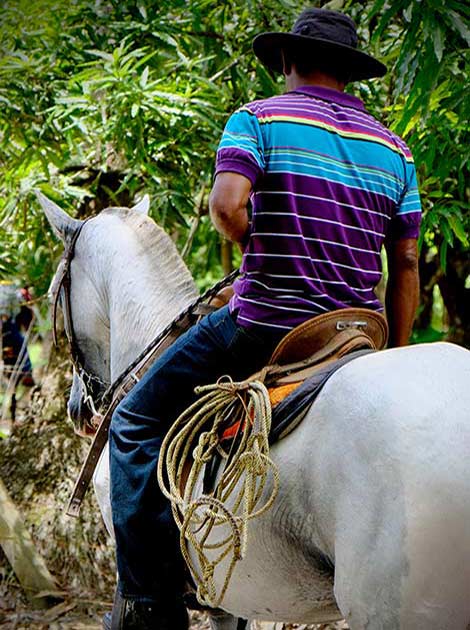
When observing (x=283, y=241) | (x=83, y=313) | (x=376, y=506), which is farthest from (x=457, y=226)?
(x=376, y=506)

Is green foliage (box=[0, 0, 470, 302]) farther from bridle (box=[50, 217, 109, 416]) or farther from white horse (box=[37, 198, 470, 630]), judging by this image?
white horse (box=[37, 198, 470, 630])

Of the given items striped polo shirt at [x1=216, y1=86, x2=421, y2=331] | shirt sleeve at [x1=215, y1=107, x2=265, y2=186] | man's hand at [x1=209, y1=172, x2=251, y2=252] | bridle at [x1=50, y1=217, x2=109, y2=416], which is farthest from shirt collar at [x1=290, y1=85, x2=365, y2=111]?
bridle at [x1=50, y1=217, x2=109, y2=416]

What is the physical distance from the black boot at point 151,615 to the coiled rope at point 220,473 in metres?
0.37

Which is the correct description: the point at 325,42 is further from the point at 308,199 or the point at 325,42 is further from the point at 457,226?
the point at 457,226

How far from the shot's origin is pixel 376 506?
2295 millimetres

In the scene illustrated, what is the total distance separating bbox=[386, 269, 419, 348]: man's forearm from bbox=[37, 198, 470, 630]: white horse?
0.75 m

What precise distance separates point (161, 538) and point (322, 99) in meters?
1.67

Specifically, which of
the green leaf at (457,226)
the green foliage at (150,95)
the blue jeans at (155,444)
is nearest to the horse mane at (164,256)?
the blue jeans at (155,444)

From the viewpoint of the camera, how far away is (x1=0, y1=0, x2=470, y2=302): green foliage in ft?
17.8

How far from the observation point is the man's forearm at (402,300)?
3271 millimetres

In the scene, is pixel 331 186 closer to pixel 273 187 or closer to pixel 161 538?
pixel 273 187

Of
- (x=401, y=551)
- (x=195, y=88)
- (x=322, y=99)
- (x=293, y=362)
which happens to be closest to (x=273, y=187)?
(x=322, y=99)

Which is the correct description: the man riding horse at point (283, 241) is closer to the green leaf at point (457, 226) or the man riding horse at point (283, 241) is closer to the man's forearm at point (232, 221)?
the man's forearm at point (232, 221)

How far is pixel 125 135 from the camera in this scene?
19.0 ft
